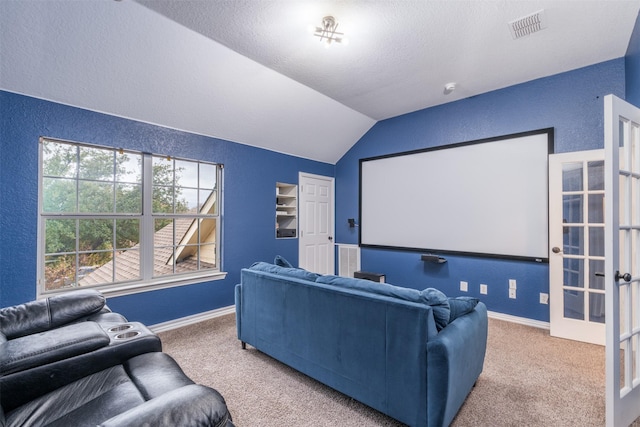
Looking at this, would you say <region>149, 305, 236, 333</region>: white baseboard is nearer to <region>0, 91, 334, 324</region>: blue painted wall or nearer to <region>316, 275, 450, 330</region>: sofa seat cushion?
<region>0, 91, 334, 324</region>: blue painted wall

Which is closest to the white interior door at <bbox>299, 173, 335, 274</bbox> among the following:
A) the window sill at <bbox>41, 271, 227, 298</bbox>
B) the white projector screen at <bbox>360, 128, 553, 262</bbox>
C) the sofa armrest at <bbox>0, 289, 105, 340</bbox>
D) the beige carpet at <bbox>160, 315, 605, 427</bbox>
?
the white projector screen at <bbox>360, 128, 553, 262</bbox>

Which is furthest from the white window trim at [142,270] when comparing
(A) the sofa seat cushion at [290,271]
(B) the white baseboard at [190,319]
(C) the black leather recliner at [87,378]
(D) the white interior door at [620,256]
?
(D) the white interior door at [620,256]

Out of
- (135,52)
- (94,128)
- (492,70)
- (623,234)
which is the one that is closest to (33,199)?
(94,128)

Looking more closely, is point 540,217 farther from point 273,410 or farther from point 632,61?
point 273,410

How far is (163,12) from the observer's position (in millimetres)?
2211

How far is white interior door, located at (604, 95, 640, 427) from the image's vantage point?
156 centimetres

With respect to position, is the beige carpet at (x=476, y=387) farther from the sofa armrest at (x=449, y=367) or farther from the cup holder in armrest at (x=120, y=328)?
the cup holder in armrest at (x=120, y=328)

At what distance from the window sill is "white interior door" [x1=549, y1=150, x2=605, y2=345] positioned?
388cm

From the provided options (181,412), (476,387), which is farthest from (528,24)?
(181,412)

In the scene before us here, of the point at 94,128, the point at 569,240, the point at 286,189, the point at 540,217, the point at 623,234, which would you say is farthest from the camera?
the point at 286,189

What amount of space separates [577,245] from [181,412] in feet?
12.4

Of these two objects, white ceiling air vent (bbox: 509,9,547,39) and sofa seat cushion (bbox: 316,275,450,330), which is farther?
white ceiling air vent (bbox: 509,9,547,39)

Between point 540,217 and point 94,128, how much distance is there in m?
4.84

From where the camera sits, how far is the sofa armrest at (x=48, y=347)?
120 cm
